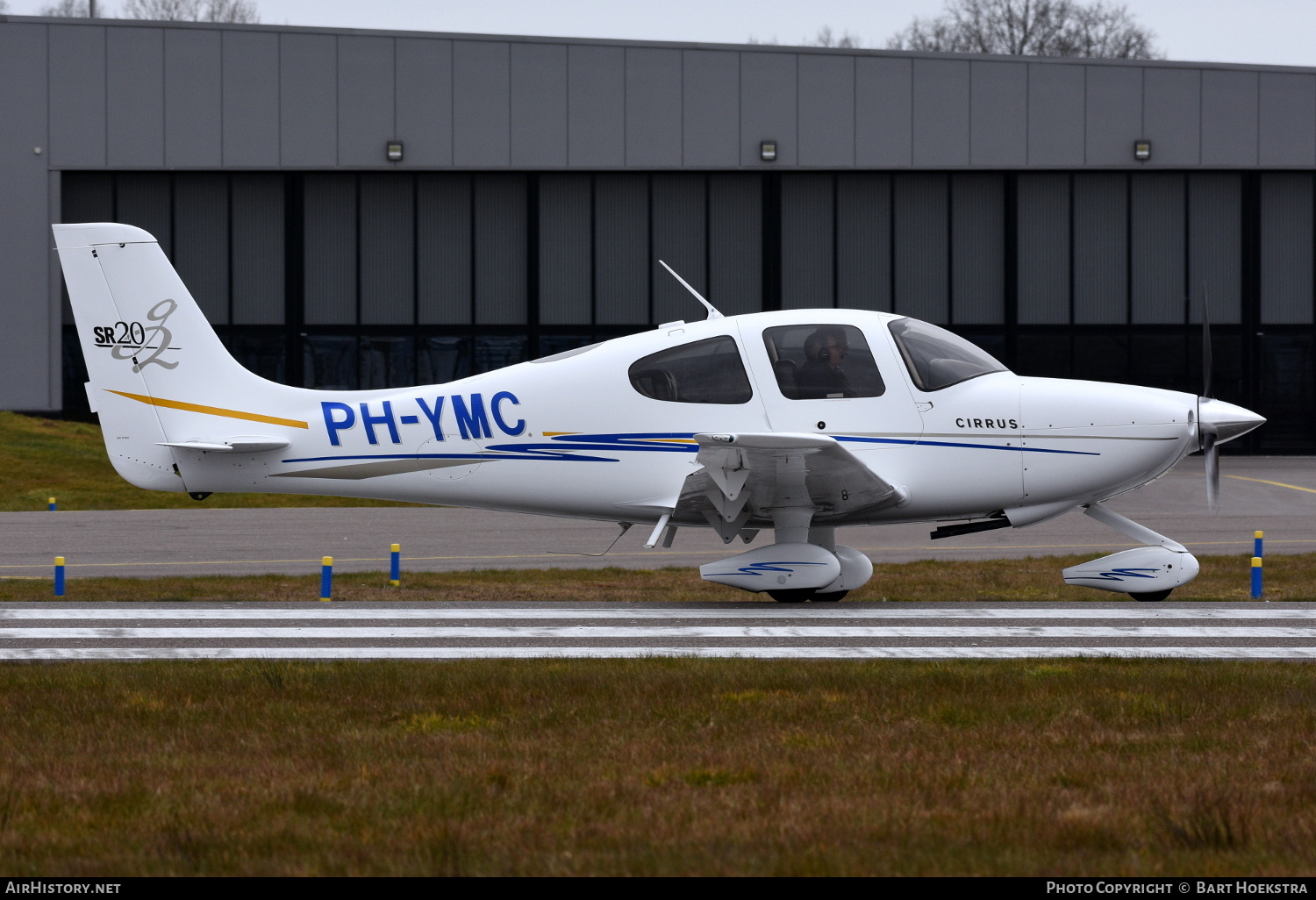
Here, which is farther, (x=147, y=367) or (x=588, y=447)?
(x=147, y=367)

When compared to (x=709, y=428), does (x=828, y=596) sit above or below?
below

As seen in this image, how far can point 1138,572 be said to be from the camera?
11297 mm

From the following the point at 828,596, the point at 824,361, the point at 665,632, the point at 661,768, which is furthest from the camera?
the point at 828,596

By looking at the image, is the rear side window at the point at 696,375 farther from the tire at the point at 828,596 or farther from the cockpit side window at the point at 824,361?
the tire at the point at 828,596

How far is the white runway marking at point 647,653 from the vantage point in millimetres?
8633

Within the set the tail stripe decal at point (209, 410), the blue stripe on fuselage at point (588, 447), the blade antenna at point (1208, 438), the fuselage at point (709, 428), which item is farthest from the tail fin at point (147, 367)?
the blade antenna at point (1208, 438)

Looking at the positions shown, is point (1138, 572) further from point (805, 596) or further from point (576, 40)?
point (576, 40)

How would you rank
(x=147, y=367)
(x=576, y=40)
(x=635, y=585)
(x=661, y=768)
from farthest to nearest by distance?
(x=576, y=40) < (x=635, y=585) < (x=147, y=367) < (x=661, y=768)

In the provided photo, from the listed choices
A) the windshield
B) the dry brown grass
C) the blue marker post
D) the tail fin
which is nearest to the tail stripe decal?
the tail fin

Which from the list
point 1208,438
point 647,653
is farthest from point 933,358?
point 647,653

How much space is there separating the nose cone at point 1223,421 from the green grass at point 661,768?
10.9 feet

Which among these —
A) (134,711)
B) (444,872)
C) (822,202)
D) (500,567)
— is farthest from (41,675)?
(822,202)

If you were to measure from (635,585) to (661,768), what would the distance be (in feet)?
30.1
